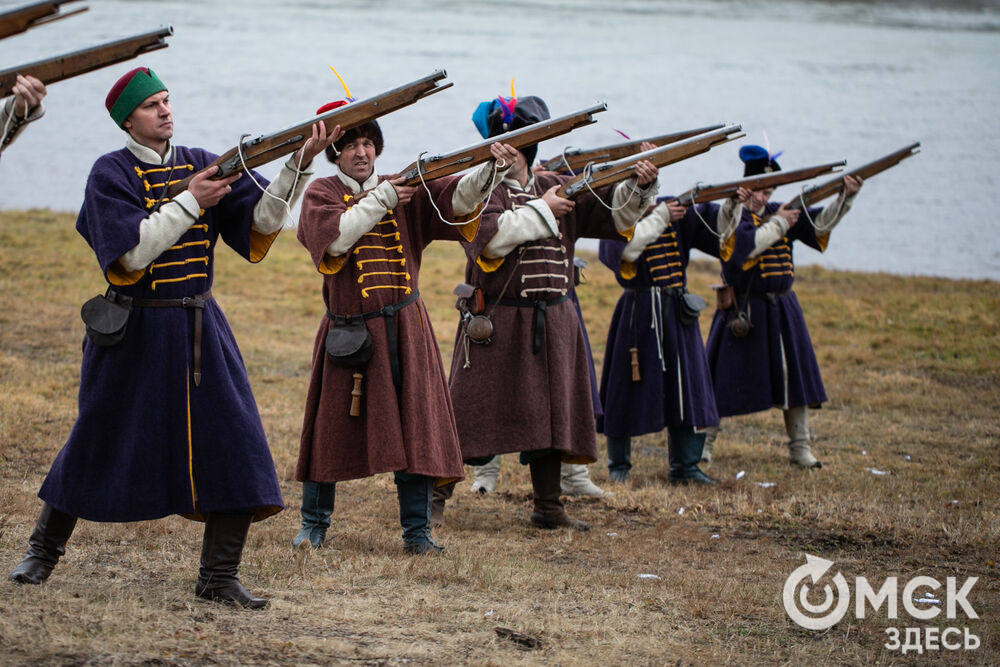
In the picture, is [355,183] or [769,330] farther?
[769,330]

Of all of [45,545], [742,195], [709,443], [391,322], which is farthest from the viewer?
[709,443]

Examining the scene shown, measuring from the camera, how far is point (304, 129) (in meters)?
4.47

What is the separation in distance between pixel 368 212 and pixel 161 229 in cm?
120

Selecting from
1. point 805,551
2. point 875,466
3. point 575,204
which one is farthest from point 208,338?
point 875,466

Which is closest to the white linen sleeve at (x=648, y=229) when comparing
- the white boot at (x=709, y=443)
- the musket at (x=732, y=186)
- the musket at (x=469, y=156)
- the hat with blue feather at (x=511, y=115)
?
the musket at (x=732, y=186)

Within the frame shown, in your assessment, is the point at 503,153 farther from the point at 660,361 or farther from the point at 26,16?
the point at 660,361

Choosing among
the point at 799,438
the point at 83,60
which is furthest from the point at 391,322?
the point at 799,438

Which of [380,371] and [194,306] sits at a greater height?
[194,306]

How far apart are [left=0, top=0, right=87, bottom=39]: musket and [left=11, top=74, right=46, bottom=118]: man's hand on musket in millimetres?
191

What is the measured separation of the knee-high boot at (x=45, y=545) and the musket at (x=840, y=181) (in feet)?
17.6

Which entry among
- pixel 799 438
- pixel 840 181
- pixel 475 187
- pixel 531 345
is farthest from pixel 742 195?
pixel 475 187

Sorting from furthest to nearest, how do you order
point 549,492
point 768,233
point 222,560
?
point 768,233 → point 549,492 → point 222,560

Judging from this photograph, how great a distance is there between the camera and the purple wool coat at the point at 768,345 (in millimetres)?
7969

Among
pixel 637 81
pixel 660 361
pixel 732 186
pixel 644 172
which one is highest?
pixel 637 81
